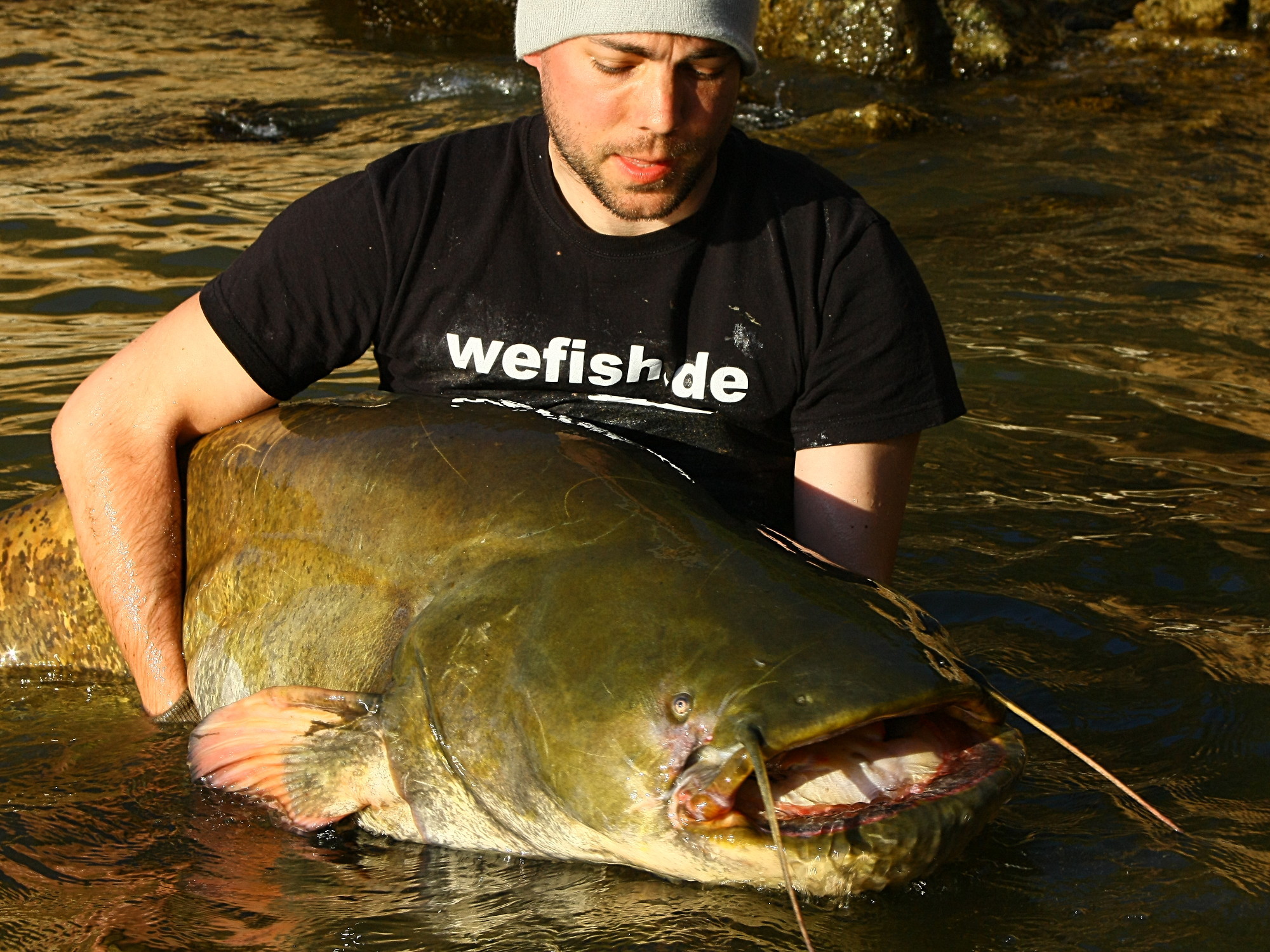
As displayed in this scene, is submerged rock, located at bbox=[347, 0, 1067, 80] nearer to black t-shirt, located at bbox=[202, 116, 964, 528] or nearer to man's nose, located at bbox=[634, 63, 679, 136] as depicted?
black t-shirt, located at bbox=[202, 116, 964, 528]

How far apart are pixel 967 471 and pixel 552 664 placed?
271 centimetres

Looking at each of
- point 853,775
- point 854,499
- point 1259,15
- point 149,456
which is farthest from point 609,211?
point 1259,15

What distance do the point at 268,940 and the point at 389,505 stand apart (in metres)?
0.81

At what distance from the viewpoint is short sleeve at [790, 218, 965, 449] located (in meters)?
3.03

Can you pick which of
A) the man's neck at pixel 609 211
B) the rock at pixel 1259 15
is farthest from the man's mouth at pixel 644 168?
the rock at pixel 1259 15

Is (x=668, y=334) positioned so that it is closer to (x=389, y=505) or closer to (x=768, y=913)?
(x=389, y=505)

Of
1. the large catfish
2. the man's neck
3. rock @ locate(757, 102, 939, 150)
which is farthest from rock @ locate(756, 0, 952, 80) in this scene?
the large catfish

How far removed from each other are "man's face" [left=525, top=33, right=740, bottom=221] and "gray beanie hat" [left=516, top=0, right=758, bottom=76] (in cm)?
2

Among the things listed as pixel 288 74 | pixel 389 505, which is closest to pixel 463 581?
pixel 389 505

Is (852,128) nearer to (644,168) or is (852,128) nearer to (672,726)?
(644,168)

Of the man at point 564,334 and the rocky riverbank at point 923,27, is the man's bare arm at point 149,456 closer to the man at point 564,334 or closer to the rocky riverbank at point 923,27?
the man at point 564,334

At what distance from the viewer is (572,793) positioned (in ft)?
7.25

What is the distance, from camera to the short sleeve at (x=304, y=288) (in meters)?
3.01

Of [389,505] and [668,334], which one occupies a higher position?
[668,334]
